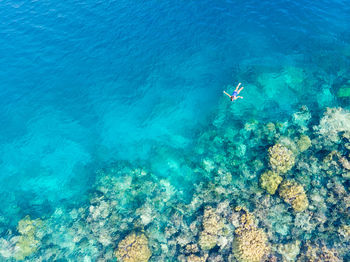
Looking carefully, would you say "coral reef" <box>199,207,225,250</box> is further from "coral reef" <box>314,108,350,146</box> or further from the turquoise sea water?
"coral reef" <box>314,108,350,146</box>

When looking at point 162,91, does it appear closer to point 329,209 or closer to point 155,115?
point 155,115

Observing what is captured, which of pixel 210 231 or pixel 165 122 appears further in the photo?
pixel 165 122

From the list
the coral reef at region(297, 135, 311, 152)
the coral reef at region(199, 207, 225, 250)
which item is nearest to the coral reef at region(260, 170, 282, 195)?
the coral reef at region(297, 135, 311, 152)

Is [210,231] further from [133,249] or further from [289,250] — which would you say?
[133,249]

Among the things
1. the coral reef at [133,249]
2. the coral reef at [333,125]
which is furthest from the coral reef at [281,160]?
the coral reef at [133,249]

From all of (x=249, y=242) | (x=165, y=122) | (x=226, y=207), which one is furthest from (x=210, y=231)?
(x=165, y=122)

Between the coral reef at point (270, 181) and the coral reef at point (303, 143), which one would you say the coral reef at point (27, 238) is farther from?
the coral reef at point (303, 143)

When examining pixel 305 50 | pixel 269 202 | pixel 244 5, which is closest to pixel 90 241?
pixel 269 202

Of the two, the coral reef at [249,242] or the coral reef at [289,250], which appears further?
the coral reef at [289,250]
